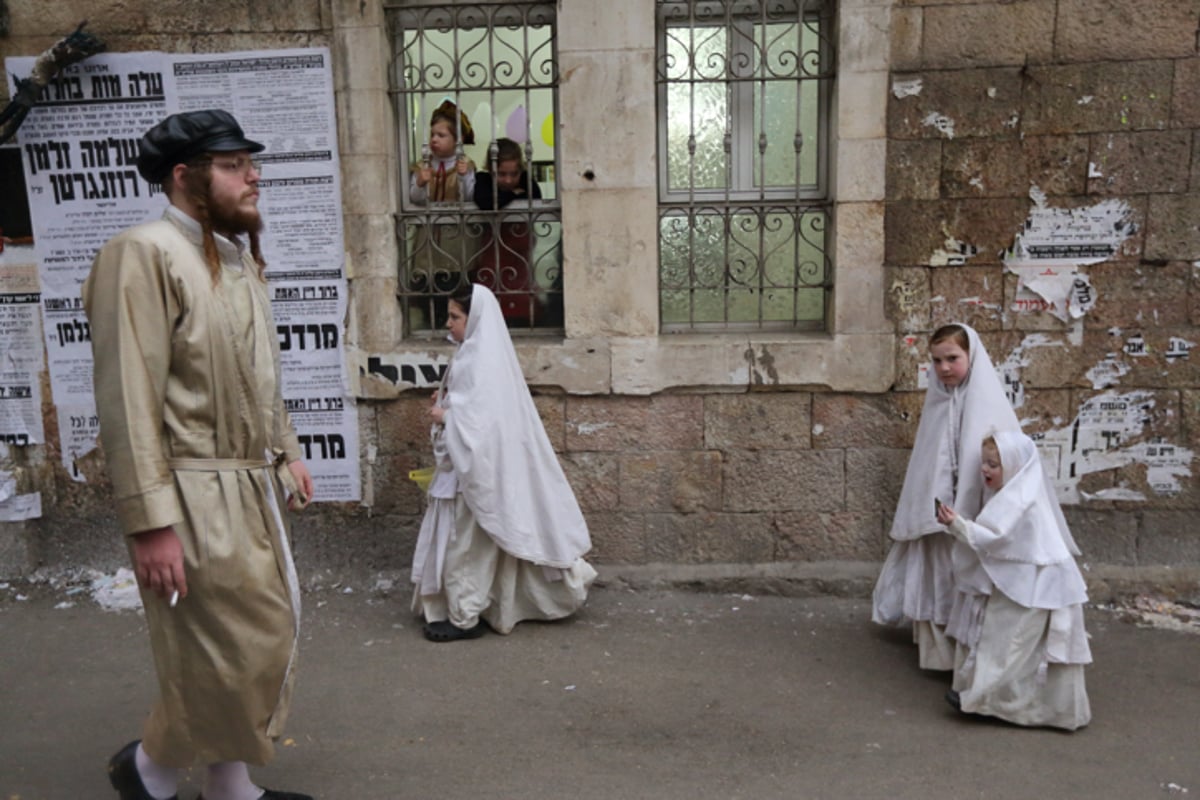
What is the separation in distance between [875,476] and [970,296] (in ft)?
3.50

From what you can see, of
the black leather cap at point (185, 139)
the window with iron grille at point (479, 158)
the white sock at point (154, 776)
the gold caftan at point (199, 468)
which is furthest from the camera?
the window with iron grille at point (479, 158)

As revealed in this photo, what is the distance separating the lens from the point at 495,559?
460 centimetres

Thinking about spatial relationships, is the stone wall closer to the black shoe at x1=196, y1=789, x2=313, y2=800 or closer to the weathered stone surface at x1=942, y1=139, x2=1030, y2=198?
the weathered stone surface at x1=942, y1=139, x2=1030, y2=198

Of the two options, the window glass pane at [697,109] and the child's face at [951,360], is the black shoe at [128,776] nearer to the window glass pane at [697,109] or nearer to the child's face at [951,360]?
the child's face at [951,360]

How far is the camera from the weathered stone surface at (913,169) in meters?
4.89

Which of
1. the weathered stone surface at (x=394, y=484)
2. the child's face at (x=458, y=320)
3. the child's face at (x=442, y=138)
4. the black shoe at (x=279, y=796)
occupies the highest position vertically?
the child's face at (x=442, y=138)

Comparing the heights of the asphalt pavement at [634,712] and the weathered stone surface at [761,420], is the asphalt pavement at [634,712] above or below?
below

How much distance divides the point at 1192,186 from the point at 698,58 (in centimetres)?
260

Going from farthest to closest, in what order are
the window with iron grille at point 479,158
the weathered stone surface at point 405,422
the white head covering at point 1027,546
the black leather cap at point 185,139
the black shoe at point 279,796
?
the weathered stone surface at point 405,422, the window with iron grille at point 479,158, the white head covering at point 1027,546, the black shoe at point 279,796, the black leather cap at point 185,139

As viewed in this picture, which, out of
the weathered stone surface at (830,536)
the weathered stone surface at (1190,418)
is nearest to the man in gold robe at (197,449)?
the weathered stone surface at (830,536)

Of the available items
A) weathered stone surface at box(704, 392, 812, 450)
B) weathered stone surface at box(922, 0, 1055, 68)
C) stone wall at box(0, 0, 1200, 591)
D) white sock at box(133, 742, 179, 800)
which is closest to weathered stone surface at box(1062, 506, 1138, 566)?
stone wall at box(0, 0, 1200, 591)

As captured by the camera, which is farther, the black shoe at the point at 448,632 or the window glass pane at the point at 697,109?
the window glass pane at the point at 697,109

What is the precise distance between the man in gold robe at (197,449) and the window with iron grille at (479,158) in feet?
8.25

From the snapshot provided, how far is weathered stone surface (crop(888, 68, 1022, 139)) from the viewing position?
15.8ft
